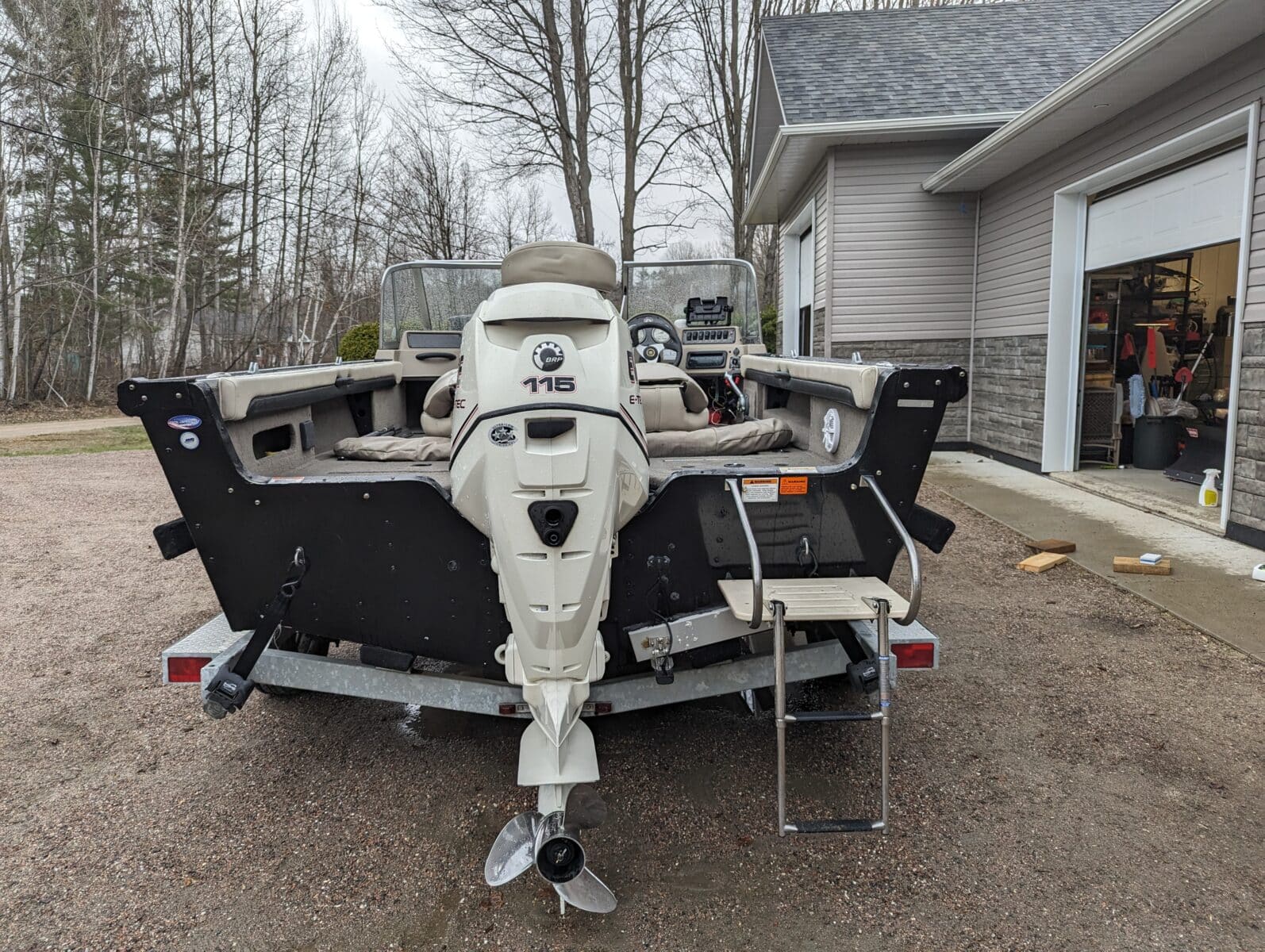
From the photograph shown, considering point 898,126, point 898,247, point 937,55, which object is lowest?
point 898,247

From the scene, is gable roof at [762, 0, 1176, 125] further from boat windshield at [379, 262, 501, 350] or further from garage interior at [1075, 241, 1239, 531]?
boat windshield at [379, 262, 501, 350]

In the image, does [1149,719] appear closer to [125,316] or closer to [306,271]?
[125,316]

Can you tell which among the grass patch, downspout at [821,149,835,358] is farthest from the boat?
the grass patch

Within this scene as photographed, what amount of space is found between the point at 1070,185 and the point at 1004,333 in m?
2.00

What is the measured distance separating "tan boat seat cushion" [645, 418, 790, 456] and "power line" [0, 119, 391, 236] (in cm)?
1874

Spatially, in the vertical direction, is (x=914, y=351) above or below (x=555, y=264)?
below

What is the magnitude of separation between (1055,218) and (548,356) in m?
8.52

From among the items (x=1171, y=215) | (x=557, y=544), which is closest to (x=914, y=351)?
Answer: (x=1171, y=215)

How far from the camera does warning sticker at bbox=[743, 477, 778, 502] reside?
8.38ft

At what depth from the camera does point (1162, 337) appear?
994cm

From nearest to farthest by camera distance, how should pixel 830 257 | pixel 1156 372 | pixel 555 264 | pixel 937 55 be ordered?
pixel 555 264
pixel 1156 372
pixel 830 257
pixel 937 55

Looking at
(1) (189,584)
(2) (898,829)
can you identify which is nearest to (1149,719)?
(2) (898,829)

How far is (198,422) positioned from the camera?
2404 millimetres

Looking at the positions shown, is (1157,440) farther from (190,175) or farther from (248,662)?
(190,175)
